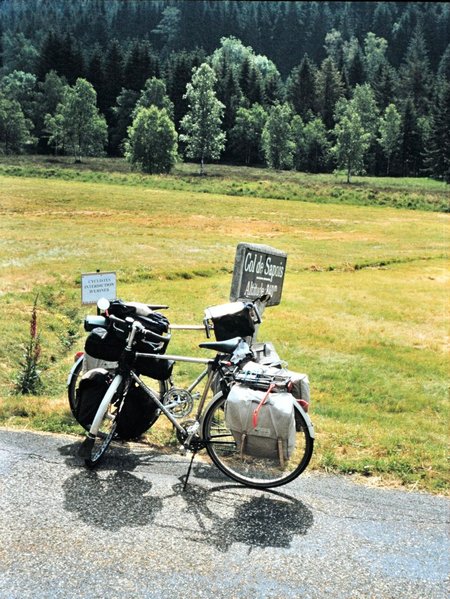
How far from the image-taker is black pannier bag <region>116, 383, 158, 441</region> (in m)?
5.40

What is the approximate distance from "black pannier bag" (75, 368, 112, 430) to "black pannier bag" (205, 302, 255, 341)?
1.12m

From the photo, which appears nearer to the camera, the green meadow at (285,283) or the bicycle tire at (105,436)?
the bicycle tire at (105,436)

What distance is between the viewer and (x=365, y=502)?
4.95 meters

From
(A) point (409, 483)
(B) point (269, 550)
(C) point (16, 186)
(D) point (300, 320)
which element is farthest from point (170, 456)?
(C) point (16, 186)

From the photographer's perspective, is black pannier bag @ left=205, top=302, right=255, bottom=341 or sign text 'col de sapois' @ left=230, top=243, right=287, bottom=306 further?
sign text 'col de sapois' @ left=230, top=243, right=287, bottom=306

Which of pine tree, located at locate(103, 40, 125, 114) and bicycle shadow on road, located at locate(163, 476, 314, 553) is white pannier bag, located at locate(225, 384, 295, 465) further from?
pine tree, located at locate(103, 40, 125, 114)

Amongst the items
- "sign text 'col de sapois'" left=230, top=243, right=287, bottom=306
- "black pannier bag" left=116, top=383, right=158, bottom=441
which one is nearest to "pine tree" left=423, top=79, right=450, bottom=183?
"sign text 'col de sapois'" left=230, top=243, right=287, bottom=306

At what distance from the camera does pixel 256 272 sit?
22.5 feet

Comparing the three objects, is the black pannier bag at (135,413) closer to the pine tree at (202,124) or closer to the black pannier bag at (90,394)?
the black pannier bag at (90,394)

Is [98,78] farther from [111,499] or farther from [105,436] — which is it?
[111,499]

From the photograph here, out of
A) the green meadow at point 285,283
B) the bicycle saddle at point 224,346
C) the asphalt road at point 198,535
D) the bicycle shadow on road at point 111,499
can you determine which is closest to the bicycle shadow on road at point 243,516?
the asphalt road at point 198,535

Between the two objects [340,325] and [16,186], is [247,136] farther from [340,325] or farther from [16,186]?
[340,325]

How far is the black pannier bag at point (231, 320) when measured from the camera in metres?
5.67

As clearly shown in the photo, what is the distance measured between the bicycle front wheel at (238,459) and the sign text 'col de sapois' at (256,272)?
75.5 inches
